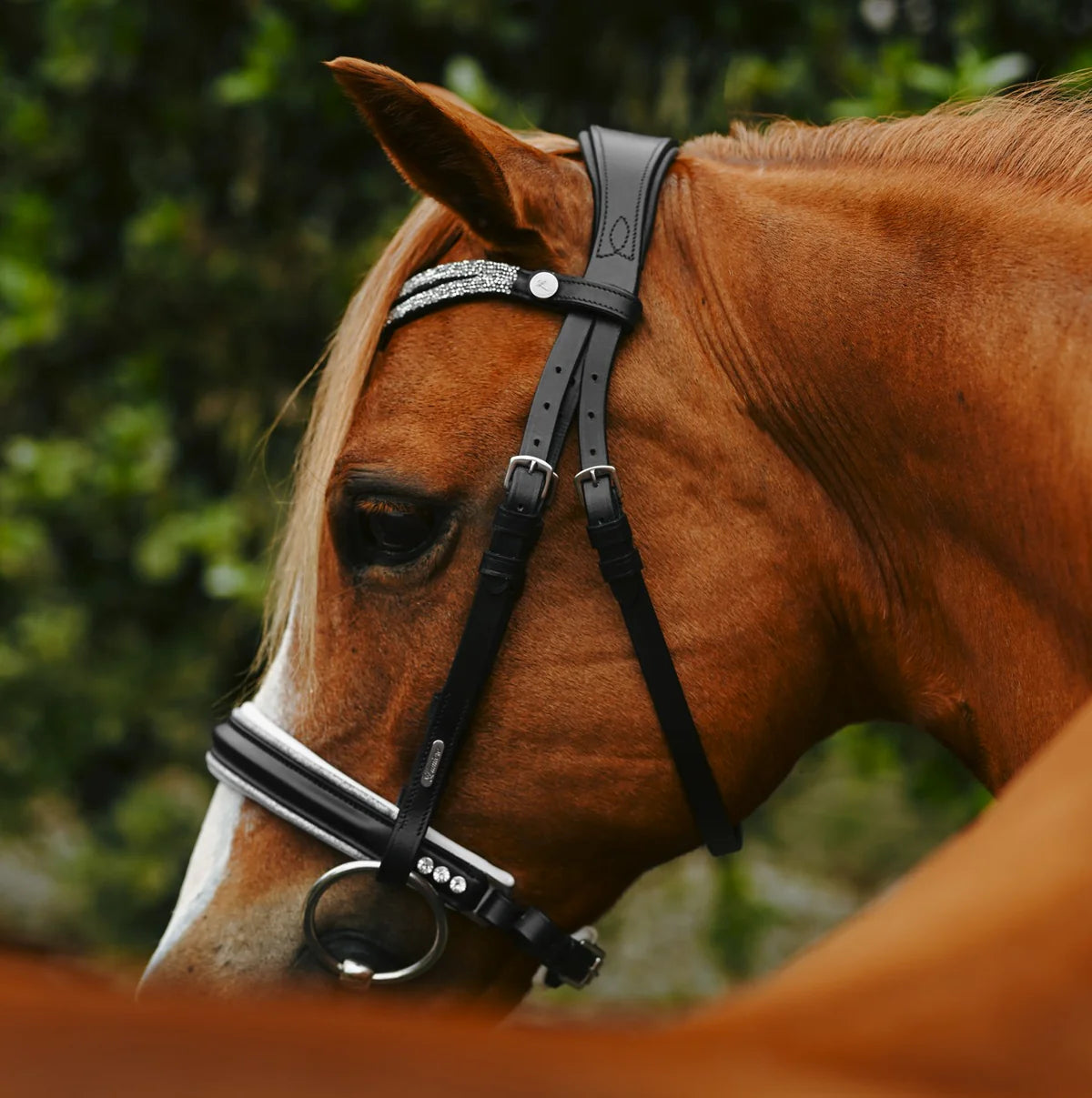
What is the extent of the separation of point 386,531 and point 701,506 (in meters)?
0.38

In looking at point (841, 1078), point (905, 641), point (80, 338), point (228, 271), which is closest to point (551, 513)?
point (905, 641)

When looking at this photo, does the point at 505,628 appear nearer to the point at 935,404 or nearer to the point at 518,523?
the point at 518,523

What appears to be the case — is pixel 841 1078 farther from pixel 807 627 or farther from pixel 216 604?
pixel 216 604

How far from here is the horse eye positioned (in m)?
1.34

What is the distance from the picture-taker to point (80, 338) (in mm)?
3250

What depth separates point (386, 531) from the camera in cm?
135

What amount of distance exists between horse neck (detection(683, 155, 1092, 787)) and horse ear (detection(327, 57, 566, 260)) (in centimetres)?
20

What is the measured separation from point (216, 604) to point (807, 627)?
229 centimetres

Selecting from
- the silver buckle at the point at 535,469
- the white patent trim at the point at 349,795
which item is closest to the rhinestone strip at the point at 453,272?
the silver buckle at the point at 535,469

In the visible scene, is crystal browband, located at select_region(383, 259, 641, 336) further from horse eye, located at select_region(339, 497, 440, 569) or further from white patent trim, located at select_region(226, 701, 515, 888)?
white patent trim, located at select_region(226, 701, 515, 888)

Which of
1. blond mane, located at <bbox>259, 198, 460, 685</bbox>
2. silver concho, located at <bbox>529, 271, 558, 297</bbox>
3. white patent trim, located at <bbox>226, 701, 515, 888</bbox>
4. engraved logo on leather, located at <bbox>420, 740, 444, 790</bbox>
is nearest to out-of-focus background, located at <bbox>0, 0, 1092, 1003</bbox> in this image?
blond mane, located at <bbox>259, 198, 460, 685</bbox>

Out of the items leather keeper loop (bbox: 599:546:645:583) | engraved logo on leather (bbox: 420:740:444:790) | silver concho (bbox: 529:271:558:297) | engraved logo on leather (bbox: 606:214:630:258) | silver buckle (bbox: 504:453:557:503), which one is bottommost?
engraved logo on leather (bbox: 420:740:444:790)

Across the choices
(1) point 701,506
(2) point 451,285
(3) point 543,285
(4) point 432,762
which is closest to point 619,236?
(3) point 543,285

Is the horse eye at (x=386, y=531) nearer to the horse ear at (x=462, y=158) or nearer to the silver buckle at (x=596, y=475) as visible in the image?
the silver buckle at (x=596, y=475)
